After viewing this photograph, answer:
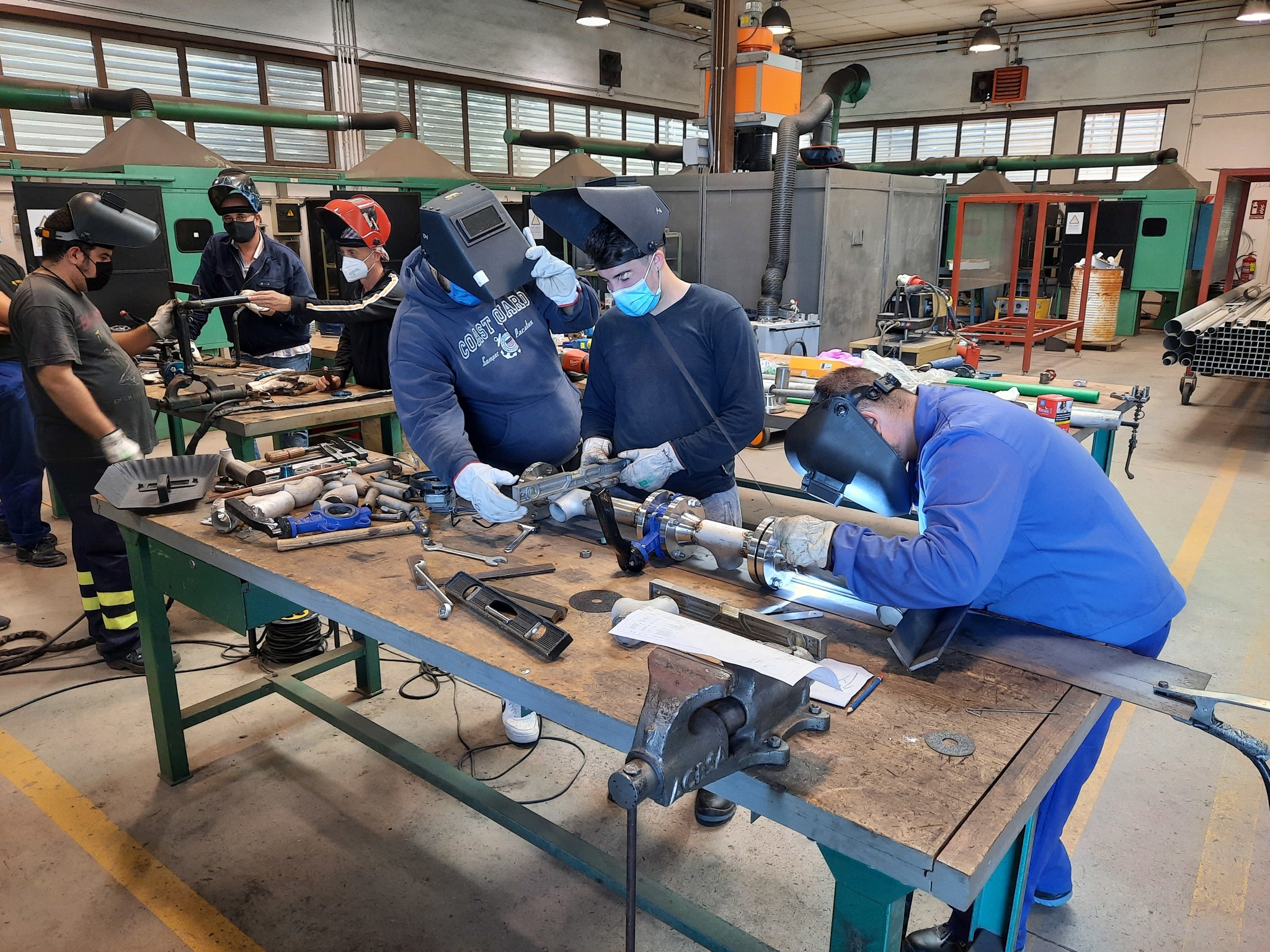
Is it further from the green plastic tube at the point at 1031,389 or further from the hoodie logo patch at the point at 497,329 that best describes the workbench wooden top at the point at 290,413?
the green plastic tube at the point at 1031,389

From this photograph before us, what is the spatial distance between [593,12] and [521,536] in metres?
9.39

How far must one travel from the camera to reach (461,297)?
208 cm

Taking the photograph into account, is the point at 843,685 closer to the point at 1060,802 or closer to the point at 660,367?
the point at 1060,802

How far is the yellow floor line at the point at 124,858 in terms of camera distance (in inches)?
75.6

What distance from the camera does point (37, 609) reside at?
11.5 ft

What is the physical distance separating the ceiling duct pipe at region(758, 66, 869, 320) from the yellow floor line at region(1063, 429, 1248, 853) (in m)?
2.97

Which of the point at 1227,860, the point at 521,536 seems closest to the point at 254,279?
the point at 521,536

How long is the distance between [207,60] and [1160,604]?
384 inches

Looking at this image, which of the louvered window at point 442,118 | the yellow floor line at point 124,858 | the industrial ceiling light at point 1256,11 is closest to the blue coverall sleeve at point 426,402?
the yellow floor line at point 124,858

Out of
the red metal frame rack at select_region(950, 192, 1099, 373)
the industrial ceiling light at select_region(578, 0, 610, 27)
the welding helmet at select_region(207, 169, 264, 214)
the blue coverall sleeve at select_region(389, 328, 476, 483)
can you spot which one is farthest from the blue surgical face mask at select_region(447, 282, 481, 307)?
the industrial ceiling light at select_region(578, 0, 610, 27)

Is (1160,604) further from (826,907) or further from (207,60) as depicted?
(207,60)

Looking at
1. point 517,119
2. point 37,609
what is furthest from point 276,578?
point 517,119

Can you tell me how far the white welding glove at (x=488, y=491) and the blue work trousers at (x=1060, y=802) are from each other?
46.6 inches

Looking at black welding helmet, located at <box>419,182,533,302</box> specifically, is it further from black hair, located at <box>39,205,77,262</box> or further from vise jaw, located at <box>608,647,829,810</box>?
black hair, located at <box>39,205,77,262</box>
